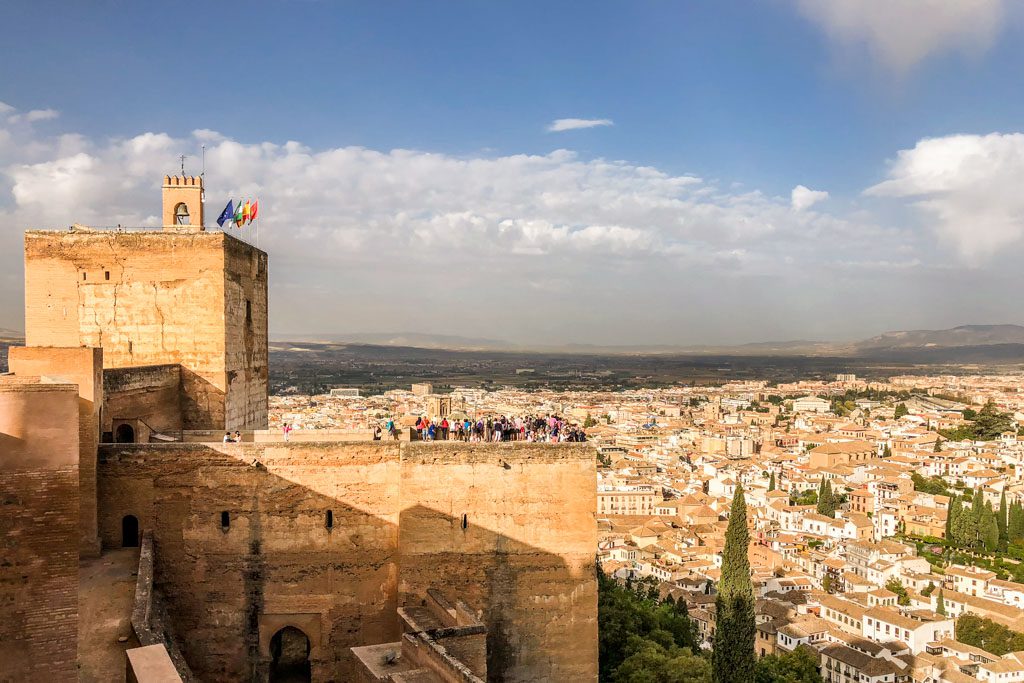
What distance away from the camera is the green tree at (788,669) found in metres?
39.4

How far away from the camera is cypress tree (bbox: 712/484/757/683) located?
1331 inches

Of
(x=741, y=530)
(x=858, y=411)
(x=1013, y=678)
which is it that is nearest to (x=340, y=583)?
(x=741, y=530)

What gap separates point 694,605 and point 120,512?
4905cm

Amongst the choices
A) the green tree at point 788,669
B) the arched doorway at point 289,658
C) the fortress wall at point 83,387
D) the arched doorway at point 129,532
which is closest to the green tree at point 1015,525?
the green tree at point 788,669

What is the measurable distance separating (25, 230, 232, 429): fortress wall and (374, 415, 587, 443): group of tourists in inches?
138

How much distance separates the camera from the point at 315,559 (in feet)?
39.4

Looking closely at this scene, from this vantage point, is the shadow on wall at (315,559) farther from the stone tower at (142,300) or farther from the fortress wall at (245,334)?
the fortress wall at (245,334)

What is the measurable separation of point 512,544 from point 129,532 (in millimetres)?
5415

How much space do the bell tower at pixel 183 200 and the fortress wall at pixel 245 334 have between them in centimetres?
144

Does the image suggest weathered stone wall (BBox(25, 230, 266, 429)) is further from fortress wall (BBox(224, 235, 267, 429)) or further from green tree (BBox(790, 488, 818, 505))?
green tree (BBox(790, 488, 818, 505))

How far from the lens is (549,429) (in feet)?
48.1

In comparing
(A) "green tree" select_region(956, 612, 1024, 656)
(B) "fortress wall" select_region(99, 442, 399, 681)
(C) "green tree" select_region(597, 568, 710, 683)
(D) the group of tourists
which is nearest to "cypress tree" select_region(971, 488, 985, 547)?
(A) "green tree" select_region(956, 612, 1024, 656)

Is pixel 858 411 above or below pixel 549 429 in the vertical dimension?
below

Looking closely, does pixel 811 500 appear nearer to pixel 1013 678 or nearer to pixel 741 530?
pixel 1013 678
